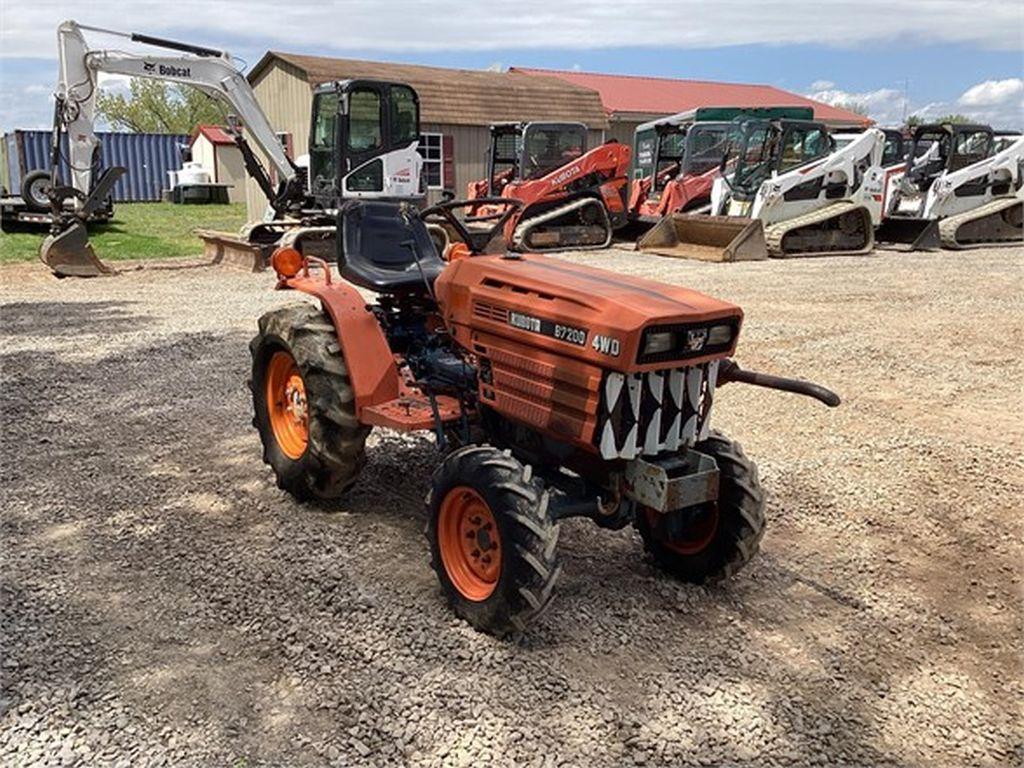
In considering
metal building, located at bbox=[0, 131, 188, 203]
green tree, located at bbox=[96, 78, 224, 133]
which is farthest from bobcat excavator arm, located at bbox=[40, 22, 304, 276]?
green tree, located at bbox=[96, 78, 224, 133]

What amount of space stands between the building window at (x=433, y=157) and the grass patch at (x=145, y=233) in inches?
162

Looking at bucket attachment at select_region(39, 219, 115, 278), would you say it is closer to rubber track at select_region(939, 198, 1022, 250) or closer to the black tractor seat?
the black tractor seat

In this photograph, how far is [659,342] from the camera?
9.38 feet

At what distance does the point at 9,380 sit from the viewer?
614 centimetres

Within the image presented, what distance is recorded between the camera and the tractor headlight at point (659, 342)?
9.28 feet

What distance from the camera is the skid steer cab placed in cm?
291

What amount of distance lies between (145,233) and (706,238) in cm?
996

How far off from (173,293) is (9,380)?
4.36m

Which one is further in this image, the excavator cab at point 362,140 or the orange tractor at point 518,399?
the excavator cab at point 362,140

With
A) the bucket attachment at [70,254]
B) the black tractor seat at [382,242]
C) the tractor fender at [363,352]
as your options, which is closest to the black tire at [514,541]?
the tractor fender at [363,352]

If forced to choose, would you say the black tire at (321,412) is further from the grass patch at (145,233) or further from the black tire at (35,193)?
the black tire at (35,193)

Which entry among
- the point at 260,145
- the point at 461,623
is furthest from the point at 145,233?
the point at 461,623

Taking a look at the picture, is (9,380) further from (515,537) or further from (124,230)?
(124,230)

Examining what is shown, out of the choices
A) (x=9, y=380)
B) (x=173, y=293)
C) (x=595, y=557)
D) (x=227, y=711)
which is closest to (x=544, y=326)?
(x=595, y=557)
